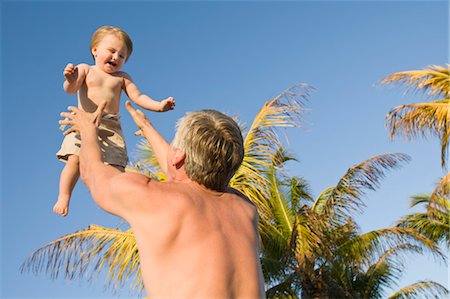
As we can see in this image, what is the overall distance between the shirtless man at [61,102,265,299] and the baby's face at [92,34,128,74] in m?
0.98

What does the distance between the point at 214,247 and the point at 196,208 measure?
200 millimetres

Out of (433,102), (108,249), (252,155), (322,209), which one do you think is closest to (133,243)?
(108,249)

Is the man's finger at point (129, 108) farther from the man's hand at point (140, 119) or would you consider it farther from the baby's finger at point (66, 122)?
the baby's finger at point (66, 122)

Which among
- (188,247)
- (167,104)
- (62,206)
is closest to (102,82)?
(167,104)

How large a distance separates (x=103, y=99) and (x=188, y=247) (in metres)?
1.52

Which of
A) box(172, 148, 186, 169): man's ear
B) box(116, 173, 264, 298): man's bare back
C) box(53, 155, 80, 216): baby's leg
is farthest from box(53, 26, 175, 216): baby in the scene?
box(116, 173, 264, 298): man's bare back

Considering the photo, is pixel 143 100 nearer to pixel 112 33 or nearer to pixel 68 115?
pixel 112 33

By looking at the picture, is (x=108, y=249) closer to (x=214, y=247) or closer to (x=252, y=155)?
(x=252, y=155)

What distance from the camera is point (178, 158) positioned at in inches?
133

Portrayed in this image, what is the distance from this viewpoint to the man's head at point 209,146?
332cm

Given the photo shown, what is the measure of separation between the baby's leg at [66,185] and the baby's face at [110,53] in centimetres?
60

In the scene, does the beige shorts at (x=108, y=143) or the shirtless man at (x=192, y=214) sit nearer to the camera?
the shirtless man at (x=192, y=214)

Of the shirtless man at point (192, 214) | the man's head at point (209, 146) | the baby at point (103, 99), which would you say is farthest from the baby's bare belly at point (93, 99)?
the man's head at point (209, 146)

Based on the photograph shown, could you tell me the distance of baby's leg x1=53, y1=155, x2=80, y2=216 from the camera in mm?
4395
